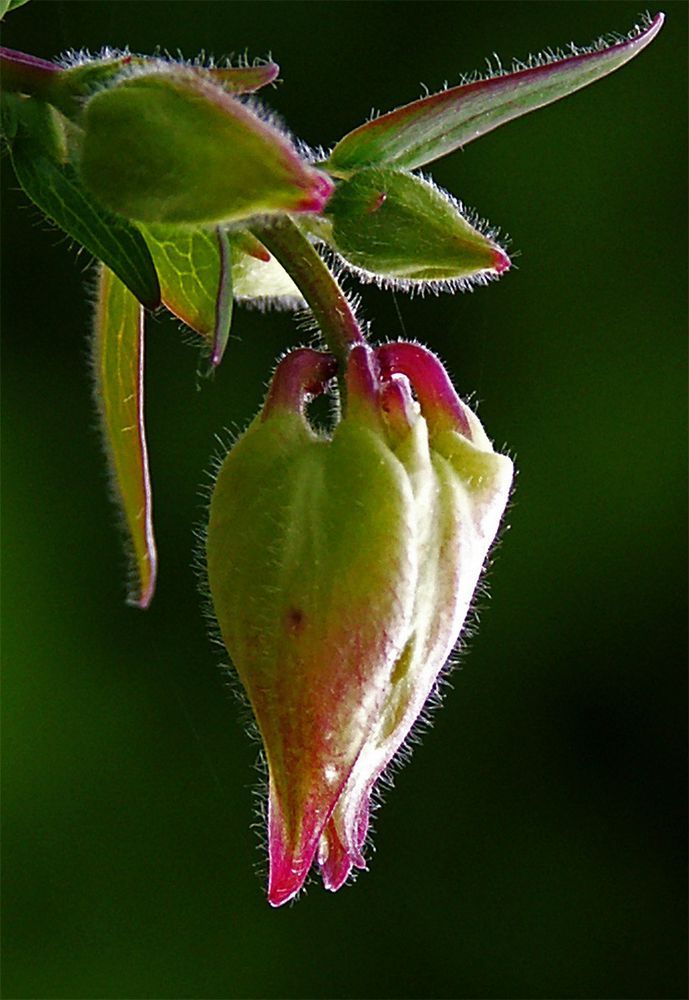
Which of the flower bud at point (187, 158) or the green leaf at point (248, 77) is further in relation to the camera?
the green leaf at point (248, 77)

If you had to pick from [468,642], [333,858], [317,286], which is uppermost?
[317,286]

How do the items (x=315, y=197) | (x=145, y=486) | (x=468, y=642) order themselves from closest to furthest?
(x=315, y=197)
(x=145, y=486)
(x=468, y=642)

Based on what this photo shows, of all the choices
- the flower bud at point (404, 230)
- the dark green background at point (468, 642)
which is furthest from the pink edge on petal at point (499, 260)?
the dark green background at point (468, 642)

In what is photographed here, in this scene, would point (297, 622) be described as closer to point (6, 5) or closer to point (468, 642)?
point (6, 5)

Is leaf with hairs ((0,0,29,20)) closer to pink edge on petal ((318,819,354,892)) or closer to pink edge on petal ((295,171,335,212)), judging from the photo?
pink edge on petal ((295,171,335,212))

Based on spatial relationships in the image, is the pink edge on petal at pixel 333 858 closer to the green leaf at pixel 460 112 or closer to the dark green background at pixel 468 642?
the green leaf at pixel 460 112

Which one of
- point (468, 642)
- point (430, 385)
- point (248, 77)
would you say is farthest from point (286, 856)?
point (468, 642)

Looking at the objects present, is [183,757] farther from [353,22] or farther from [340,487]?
[340,487]
